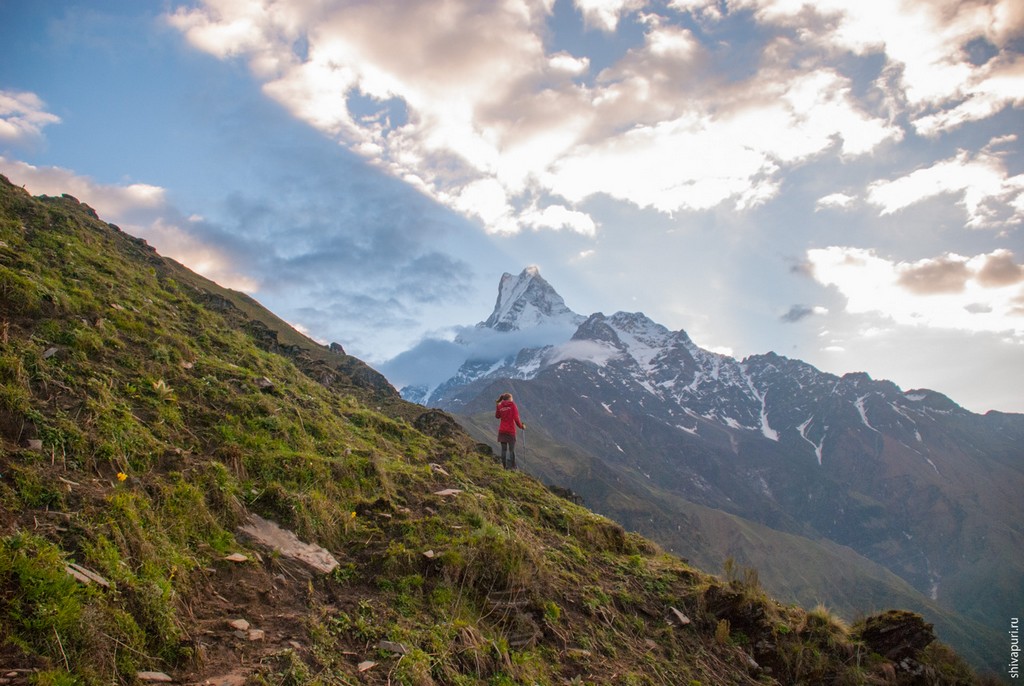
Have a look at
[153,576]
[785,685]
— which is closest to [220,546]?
[153,576]

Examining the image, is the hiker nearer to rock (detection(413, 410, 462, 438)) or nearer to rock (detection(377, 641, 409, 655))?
rock (detection(413, 410, 462, 438))

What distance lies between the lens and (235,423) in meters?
11.1

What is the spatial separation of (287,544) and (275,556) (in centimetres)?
53

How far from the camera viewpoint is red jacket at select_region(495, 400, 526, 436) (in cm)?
1947

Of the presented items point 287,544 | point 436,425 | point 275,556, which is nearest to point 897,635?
point 287,544

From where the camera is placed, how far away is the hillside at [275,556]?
5.56m

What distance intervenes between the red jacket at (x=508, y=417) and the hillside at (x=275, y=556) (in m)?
3.50

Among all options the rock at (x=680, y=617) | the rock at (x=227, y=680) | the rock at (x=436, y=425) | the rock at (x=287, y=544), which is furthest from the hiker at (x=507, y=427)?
the rock at (x=227, y=680)

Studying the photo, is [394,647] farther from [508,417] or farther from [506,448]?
[508,417]

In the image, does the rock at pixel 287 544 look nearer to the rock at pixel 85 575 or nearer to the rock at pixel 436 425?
the rock at pixel 85 575

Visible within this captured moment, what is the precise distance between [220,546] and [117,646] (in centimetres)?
248

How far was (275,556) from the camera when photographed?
25.8ft

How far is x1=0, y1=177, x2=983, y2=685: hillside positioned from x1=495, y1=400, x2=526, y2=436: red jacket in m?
3.50

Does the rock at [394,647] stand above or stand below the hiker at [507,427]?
below
